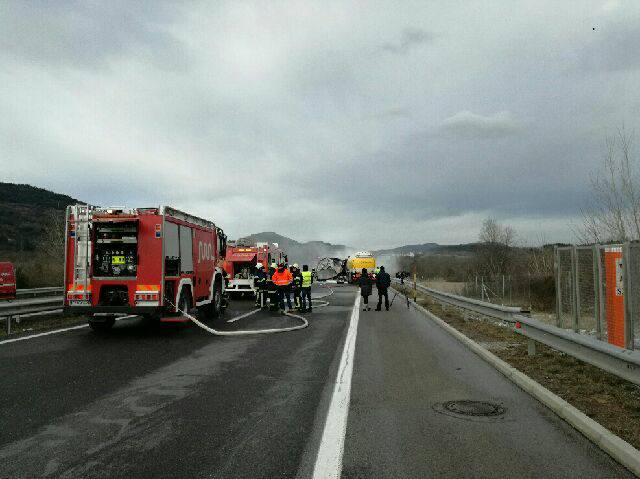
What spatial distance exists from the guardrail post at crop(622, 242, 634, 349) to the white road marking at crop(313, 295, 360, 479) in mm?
4155

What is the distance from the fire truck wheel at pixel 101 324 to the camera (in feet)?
41.4

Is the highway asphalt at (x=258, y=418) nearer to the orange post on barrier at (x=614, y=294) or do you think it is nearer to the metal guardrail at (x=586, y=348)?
the metal guardrail at (x=586, y=348)

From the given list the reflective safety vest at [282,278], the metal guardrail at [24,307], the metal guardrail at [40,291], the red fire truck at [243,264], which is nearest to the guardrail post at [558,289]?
the reflective safety vest at [282,278]

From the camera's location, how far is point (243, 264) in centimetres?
2520

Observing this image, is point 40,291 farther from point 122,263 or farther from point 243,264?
point 122,263

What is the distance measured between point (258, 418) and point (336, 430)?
2.98 ft

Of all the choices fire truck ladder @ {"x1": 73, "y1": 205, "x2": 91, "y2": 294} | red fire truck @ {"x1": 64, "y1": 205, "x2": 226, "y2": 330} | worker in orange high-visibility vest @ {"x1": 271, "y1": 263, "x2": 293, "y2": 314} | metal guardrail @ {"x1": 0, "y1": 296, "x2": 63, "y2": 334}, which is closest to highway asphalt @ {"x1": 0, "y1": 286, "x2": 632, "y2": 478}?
red fire truck @ {"x1": 64, "y1": 205, "x2": 226, "y2": 330}

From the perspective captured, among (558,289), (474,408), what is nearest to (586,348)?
(474,408)

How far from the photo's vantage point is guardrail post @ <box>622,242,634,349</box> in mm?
7332

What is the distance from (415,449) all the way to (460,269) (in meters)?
79.6

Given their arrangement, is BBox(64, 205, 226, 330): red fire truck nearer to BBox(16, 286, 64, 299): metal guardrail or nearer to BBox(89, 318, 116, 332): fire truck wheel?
BBox(89, 318, 116, 332): fire truck wheel

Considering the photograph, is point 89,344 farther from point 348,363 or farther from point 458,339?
point 458,339

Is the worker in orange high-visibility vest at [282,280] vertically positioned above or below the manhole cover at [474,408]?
above

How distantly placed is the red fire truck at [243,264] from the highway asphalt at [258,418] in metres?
14.6
